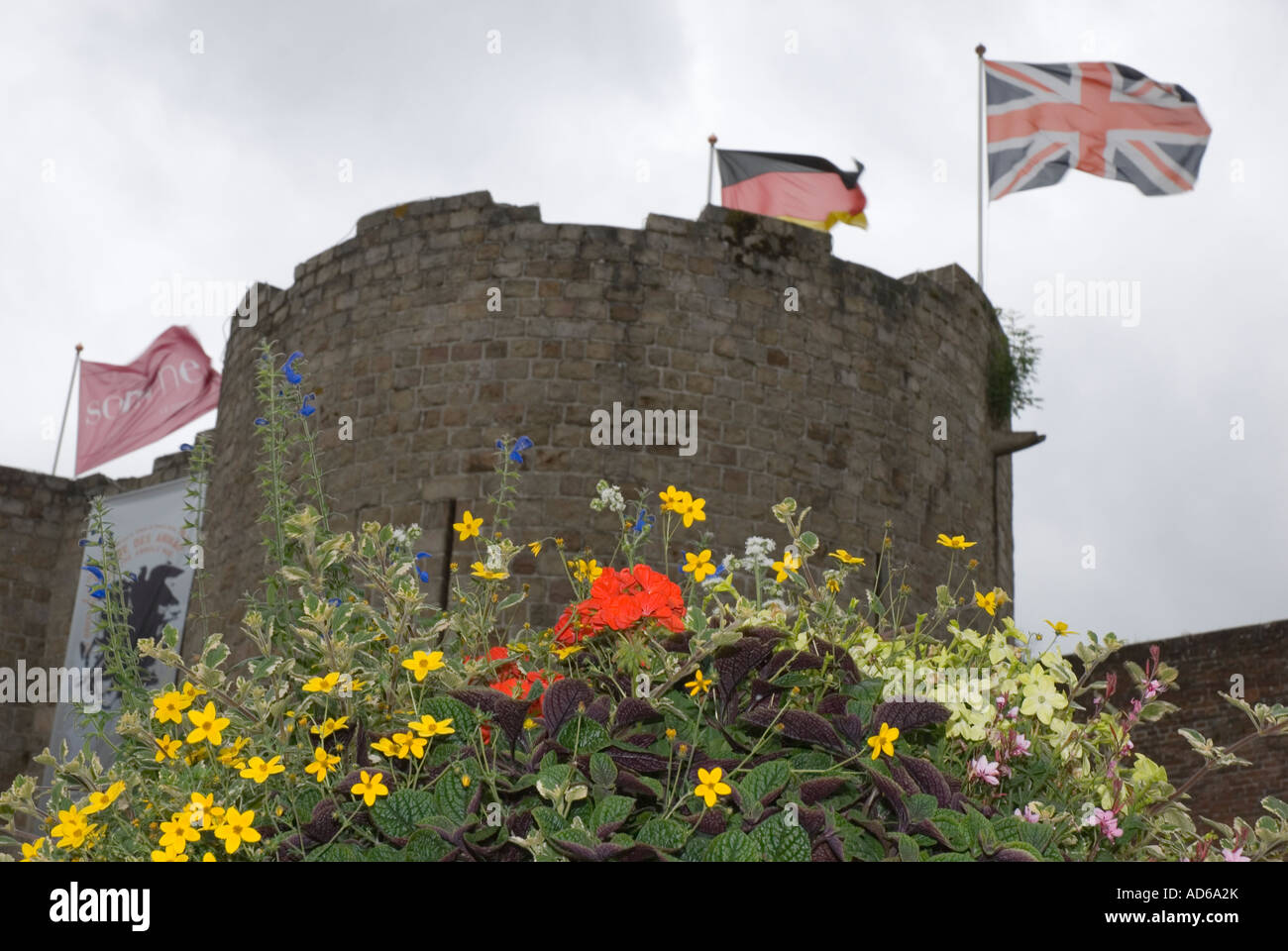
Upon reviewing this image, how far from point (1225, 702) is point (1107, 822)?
38.1 feet

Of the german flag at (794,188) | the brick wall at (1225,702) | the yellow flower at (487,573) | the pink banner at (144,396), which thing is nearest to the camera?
the yellow flower at (487,573)

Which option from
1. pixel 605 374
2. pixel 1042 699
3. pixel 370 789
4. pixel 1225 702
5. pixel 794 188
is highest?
pixel 794 188

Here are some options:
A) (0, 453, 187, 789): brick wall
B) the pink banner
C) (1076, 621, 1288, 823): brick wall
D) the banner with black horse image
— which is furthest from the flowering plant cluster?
(0, 453, 187, 789): brick wall

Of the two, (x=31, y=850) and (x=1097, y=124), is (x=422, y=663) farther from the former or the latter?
(x=1097, y=124)

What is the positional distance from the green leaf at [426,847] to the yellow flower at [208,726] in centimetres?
34

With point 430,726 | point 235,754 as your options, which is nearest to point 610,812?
point 430,726

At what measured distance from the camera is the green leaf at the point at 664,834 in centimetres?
172

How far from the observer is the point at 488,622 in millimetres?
2379

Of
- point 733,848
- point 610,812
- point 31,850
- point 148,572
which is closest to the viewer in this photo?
point 733,848

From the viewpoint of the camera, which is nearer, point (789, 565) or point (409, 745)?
point (409, 745)

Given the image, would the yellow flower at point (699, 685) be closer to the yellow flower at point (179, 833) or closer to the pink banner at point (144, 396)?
the yellow flower at point (179, 833)

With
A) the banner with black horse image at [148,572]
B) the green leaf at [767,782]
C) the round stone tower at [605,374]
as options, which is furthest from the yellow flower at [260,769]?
the banner with black horse image at [148,572]

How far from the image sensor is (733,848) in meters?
1.64

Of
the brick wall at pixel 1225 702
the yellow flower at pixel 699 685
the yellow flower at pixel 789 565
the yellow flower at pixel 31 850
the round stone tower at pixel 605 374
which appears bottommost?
the brick wall at pixel 1225 702
